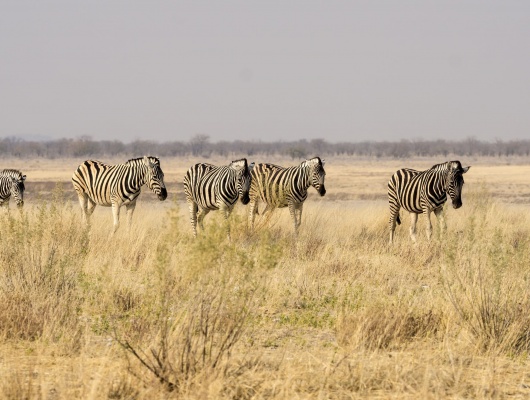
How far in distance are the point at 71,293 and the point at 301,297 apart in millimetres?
2793

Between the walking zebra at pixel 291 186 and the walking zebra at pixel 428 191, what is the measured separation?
146cm

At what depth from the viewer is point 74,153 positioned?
99938mm

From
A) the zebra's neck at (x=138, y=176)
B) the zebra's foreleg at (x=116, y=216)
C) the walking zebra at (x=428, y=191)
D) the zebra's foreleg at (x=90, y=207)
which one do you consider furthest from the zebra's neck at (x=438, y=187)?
the zebra's foreleg at (x=90, y=207)

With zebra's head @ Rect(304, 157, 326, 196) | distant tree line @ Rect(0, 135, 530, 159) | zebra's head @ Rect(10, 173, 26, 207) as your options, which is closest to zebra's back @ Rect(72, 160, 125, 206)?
zebra's head @ Rect(10, 173, 26, 207)

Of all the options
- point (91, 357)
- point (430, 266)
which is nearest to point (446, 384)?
point (91, 357)

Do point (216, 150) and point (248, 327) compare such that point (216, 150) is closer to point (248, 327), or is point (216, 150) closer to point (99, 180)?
point (99, 180)

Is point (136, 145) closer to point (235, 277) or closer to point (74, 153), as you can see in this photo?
point (74, 153)

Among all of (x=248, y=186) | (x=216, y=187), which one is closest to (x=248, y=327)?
(x=248, y=186)

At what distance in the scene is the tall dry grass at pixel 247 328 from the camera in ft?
19.5

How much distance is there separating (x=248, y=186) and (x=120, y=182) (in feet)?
9.26

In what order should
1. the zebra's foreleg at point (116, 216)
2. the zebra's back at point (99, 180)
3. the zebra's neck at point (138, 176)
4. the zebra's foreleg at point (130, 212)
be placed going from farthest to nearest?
the zebra's back at point (99, 180), the zebra's neck at point (138, 176), the zebra's foreleg at point (116, 216), the zebra's foreleg at point (130, 212)

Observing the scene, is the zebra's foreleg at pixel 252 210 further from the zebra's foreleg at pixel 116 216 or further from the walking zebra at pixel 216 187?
the zebra's foreleg at pixel 116 216

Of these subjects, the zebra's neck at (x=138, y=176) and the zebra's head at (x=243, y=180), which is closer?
the zebra's head at (x=243, y=180)

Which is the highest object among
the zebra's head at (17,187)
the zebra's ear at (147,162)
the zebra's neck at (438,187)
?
the zebra's ear at (147,162)
